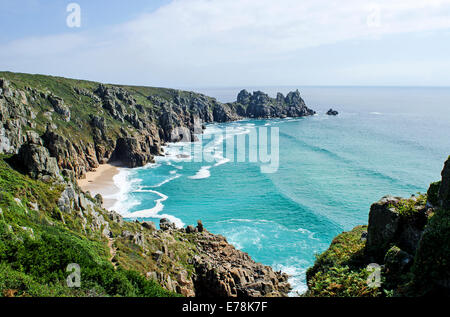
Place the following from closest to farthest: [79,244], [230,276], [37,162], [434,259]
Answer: [434,259] < [79,244] < [230,276] < [37,162]

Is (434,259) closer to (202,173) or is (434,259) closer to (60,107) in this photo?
(202,173)

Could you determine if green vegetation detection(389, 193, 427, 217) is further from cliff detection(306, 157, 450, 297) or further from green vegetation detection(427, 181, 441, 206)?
green vegetation detection(427, 181, 441, 206)

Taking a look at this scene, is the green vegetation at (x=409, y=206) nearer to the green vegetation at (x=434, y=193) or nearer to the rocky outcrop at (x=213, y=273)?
the green vegetation at (x=434, y=193)

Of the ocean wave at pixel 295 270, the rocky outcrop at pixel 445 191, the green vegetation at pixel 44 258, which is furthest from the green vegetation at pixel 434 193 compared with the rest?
the green vegetation at pixel 44 258

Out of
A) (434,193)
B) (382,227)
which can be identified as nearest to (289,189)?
(382,227)

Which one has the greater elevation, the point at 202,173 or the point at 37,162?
the point at 37,162
